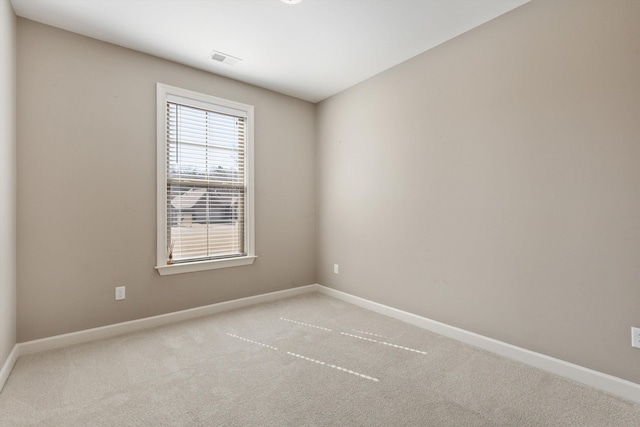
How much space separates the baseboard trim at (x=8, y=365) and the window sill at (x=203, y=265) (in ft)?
3.58

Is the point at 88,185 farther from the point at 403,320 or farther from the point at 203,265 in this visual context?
the point at 403,320

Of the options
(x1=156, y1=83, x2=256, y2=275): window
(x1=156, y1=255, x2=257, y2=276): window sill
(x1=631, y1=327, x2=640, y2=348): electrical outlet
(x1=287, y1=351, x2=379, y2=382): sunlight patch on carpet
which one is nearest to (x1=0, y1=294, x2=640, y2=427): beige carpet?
(x1=287, y1=351, x2=379, y2=382): sunlight patch on carpet

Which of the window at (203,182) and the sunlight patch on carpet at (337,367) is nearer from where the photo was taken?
the sunlight patch on carpet at (337,367)

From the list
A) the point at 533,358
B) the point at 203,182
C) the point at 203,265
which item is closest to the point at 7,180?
the point at 203,182

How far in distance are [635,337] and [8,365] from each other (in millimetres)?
3999

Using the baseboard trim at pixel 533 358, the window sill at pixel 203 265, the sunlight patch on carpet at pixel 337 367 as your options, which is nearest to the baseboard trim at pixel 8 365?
the window sill at pixel 203 265

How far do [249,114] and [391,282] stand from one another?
2496 millimetres

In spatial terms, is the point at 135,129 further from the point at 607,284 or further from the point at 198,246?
the point at 607,284

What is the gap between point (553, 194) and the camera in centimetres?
210

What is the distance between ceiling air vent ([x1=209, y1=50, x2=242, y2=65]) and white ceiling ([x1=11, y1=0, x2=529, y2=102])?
0.05 metres

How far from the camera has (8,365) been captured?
2.07 meters

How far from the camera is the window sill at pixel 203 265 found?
2.98 metres

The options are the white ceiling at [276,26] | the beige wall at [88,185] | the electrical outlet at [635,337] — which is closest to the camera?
the electrical outlet at [635,337]

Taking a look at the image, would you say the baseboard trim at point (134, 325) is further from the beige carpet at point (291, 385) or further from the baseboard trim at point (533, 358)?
the baseboard trim at point (533, 358)
